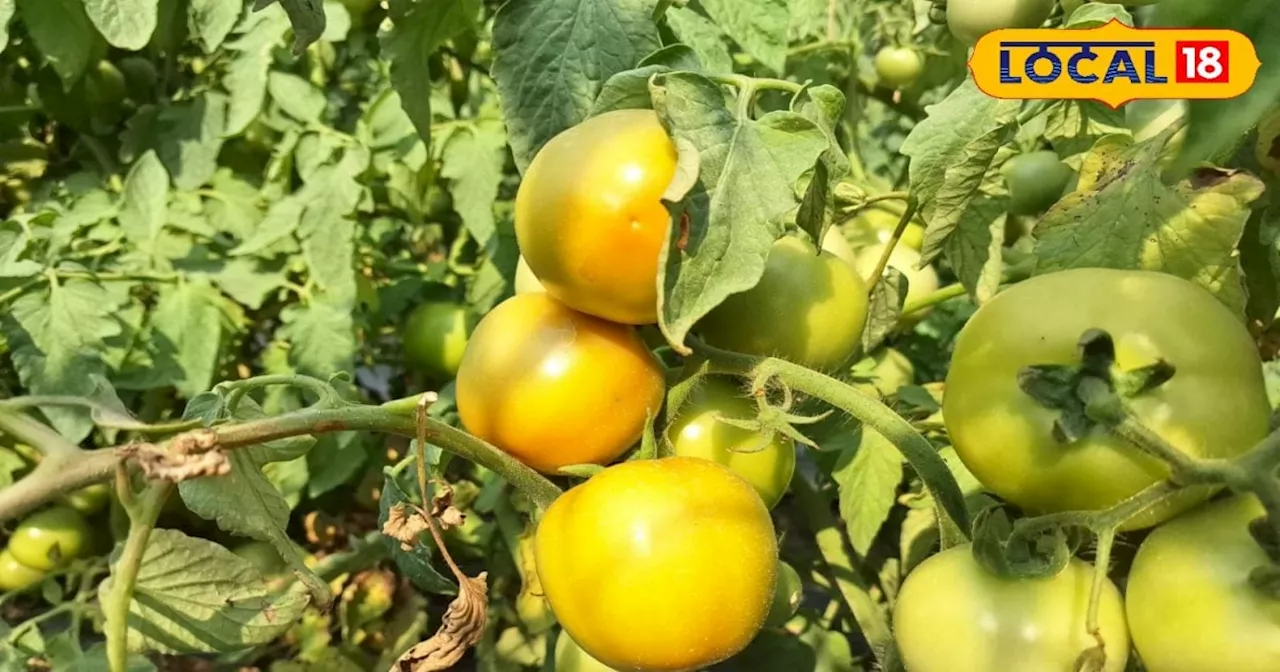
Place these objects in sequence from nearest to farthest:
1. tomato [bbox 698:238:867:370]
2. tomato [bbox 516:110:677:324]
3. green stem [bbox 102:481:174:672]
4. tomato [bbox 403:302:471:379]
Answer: green stem [bbox 102:481:174:672], tomato [bbox 516:110:677:324], tomato [bbox 698:238:867:370], tomato [bbox 403:302:471:379]

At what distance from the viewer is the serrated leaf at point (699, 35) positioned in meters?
0.81

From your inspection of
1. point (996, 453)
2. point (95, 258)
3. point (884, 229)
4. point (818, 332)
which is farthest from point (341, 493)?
point (996, 453)

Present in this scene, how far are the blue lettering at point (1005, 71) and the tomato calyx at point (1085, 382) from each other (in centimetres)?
30

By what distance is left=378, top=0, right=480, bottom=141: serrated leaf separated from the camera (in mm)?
758

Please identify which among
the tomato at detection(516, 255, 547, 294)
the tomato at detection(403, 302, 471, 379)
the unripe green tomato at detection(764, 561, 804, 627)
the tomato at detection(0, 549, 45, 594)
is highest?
the tomato at detection(516, 255, 547, 294)

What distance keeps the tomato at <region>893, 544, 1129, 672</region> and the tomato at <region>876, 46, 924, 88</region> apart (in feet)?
2.98

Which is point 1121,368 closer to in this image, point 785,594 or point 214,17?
point 785,594

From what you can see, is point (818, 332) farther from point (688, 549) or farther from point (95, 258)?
point (95, 258)

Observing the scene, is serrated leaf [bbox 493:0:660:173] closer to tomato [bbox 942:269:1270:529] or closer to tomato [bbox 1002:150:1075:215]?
tomato [bbox 942:269:1270:529]

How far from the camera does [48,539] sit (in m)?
1.18

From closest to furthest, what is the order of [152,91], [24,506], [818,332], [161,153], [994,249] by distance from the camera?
[24,506] < [818,332] < [994,249] < [161,153] < [152,91]

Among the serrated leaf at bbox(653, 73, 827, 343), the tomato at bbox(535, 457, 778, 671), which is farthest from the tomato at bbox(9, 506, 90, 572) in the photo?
the serrated leaf at bbox(653, 73, 827, 343)

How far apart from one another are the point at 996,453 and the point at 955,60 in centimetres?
86

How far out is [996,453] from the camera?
52 centimetres
